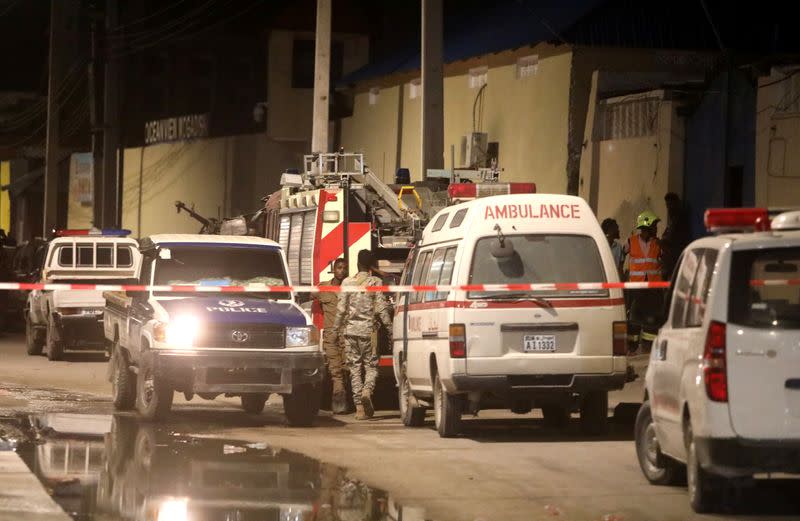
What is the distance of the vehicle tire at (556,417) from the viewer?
1691cm

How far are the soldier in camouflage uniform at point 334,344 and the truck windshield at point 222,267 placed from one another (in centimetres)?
79

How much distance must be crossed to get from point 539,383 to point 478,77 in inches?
788

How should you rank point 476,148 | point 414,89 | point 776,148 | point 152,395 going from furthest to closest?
point 414,89 → point 476,148 → point 776,148 → point 152,395

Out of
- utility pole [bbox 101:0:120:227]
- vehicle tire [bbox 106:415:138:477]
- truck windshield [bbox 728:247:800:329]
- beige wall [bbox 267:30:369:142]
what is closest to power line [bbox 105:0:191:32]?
beige wall [bbox 267:30:369:142]

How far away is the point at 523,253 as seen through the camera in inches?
607

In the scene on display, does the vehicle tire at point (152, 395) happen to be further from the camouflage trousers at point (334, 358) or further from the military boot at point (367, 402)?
the camouflage trousers at point (334, 358)

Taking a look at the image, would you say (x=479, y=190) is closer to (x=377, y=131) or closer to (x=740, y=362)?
(x=740, y=362)

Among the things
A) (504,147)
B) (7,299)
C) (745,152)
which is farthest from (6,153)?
(745,152)

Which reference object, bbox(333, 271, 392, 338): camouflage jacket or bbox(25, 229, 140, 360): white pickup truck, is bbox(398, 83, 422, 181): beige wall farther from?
bbox(333, 271, 392, 338): camouflage jacket

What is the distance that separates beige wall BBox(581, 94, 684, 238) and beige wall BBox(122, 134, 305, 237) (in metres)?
19.8

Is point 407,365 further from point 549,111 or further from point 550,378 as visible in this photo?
point 549,111

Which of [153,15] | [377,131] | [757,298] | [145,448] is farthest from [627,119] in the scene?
[153,15]

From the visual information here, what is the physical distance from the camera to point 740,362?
10.2m

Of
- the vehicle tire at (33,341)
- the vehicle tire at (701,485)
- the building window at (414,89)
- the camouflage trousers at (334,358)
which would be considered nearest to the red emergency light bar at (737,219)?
the vehicle tire at (701,485)
